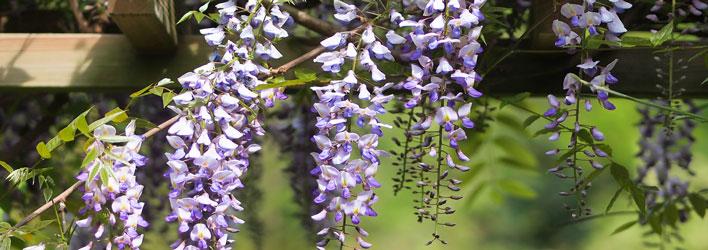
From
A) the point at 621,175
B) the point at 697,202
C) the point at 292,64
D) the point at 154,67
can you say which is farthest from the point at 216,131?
the point at 697,202

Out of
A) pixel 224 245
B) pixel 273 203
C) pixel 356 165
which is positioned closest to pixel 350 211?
pixel 356 165

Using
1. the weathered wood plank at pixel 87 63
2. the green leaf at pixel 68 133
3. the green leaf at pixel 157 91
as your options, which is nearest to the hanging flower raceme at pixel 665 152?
the weathered wood plank at pixel 87 63

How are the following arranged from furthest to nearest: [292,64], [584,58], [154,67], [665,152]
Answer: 1. [665,152]
2. [154,67]
3. [292,64]
4. [584,58]

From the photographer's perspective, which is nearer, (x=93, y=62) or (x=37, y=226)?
(x=37, y=226)

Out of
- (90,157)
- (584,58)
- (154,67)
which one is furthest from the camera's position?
(154,67)

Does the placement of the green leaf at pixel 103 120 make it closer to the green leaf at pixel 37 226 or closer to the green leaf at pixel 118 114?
the green leaf at pixel 118 114

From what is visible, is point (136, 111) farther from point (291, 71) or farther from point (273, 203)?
point (273, 203)

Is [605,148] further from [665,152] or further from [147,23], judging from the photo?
[665,152]
